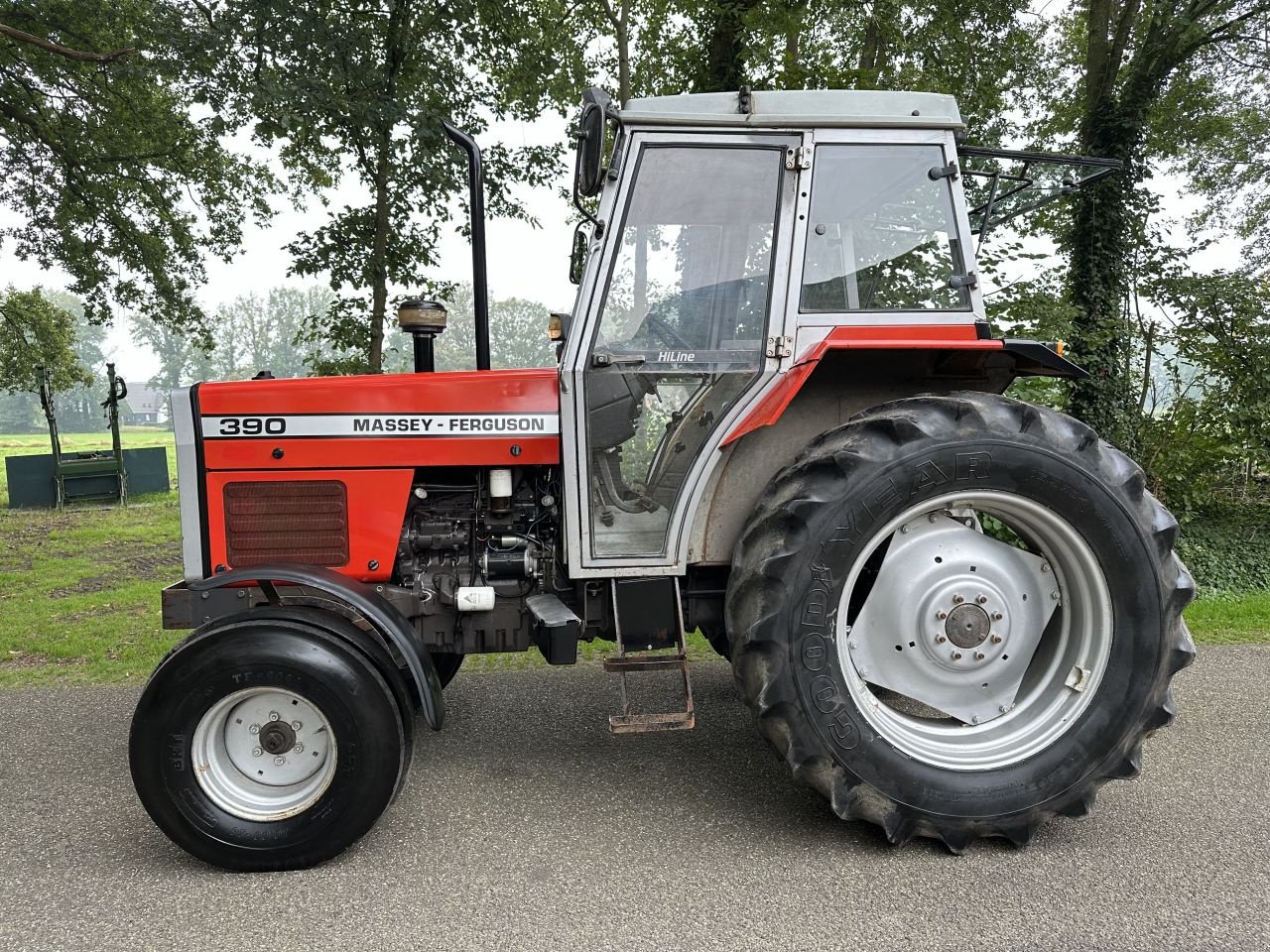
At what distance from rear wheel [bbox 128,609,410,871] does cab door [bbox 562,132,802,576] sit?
86 cm

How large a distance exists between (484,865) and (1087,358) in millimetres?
7143

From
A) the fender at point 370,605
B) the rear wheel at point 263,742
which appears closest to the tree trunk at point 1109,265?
the fender at point 370,605

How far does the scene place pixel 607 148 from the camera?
3.73 m

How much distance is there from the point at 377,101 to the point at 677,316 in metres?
4.21

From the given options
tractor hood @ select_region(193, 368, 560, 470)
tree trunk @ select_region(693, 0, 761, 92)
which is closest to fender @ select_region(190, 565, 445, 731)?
tractor hood @ select_region(193, 368, 560, 470)

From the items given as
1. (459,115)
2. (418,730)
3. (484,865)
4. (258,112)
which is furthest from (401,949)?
(459,115)

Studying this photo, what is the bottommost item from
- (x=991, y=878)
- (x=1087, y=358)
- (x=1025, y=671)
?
(x=991, y=878)

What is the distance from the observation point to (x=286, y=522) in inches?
122

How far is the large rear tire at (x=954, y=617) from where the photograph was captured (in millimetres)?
2664

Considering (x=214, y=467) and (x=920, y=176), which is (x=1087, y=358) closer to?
(x=920, y=176)

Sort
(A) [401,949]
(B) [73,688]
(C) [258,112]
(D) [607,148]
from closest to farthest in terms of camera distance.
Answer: (A) [401,949] → (D) [607,148] → (B) [73,688] → (C) [258,112]

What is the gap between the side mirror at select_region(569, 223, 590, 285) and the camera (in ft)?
10.6

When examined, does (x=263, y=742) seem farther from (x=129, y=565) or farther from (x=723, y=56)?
(x=723, y=56)

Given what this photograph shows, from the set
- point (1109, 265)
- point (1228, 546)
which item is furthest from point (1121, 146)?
point (1228, 546)
